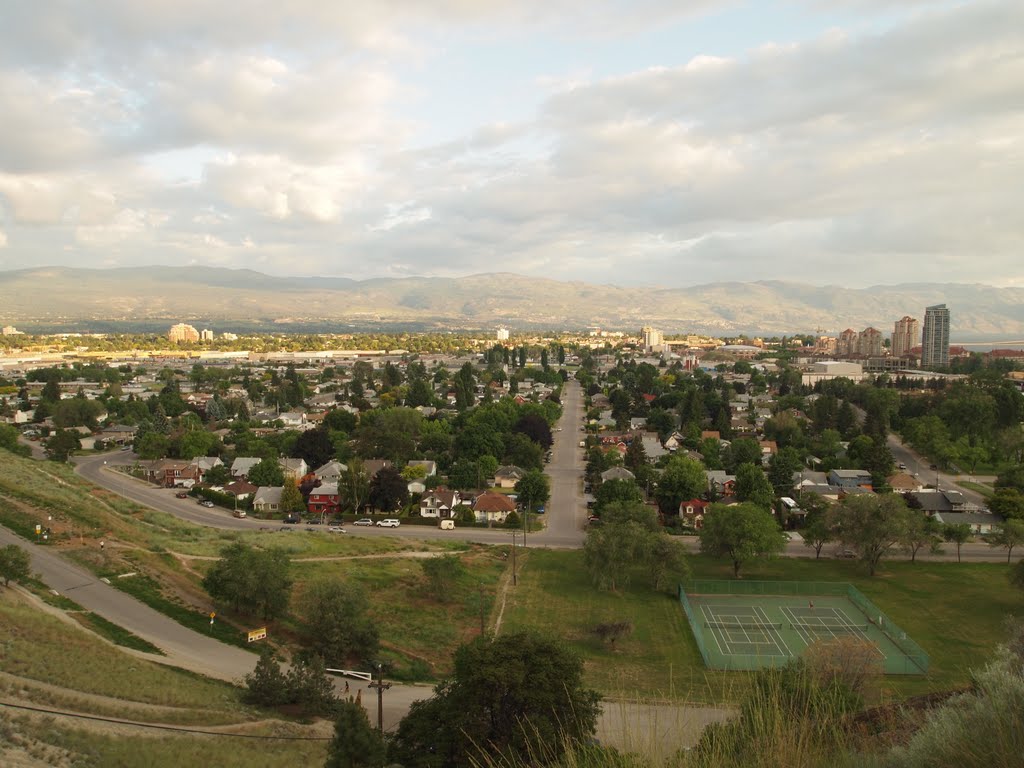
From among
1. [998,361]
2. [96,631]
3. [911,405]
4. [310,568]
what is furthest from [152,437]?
[998,361]

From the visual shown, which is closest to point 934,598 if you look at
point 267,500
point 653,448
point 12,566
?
point 653,448

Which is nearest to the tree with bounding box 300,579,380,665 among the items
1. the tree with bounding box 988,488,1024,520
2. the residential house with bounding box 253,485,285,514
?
the residential house with bounding box 253,485,285,514

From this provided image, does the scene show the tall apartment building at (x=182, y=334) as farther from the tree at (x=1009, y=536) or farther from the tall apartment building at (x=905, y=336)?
the tree at (x=1009, y=536)

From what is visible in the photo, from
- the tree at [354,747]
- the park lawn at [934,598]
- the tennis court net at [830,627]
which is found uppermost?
the tree at [354,747]

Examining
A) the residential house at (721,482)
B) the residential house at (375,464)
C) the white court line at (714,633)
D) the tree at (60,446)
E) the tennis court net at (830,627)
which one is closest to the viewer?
the white court line at (714,633)

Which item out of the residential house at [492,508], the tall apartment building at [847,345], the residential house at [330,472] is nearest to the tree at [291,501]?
the residential house at [330,472]

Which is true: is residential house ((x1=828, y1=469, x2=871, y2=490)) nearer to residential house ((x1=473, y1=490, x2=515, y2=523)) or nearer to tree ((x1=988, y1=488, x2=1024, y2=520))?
tree ((x1=988, y1=488, x2=1024, y2=520))
